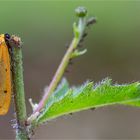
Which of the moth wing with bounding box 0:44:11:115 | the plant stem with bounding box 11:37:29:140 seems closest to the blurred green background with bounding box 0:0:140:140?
the moth wing with bounding box 0:44:11:115

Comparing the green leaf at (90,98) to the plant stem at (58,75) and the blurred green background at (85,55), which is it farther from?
the blurred green background at (85,55)

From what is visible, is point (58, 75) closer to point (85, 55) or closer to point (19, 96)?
point (19, 96)

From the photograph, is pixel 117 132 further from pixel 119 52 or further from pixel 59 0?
pixel 59 0

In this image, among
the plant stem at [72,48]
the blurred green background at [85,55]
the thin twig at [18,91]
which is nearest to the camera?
the thin twig at [18,91]

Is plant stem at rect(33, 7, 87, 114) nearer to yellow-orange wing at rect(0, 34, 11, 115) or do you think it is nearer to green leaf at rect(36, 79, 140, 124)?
green leaf at rect(36, 79, 140, 124)

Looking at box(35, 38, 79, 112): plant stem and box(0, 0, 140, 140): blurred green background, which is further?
box(0, 0, 140, 140): blurred green background

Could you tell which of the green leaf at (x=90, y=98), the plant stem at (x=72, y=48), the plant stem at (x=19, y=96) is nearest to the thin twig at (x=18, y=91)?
the plant stem at (x=19, y=96)
